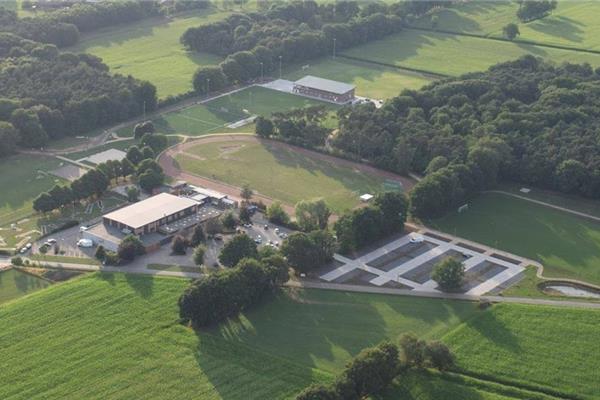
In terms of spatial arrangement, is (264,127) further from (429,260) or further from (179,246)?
(429,260)

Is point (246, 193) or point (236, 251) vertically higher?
point (236, 251)

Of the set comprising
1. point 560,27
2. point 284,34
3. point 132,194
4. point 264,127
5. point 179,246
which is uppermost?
point 284,34

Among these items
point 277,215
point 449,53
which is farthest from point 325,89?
point 277,215

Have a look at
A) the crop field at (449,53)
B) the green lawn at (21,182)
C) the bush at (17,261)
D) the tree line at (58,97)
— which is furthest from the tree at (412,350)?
the crop field at (449,53)

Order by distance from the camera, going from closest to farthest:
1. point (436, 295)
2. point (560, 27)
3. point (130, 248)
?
point (436, 295) → point (130, 248) → point (560, 27)

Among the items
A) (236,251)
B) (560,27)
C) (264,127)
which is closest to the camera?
(236,251)

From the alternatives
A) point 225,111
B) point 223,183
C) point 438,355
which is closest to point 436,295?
point 438,355

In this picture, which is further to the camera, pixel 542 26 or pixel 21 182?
pixel 542 26
